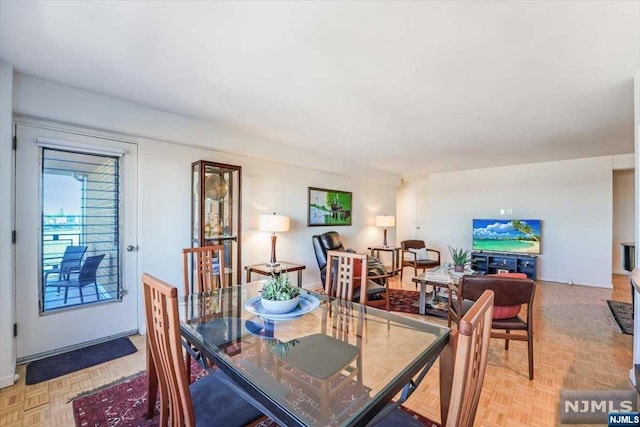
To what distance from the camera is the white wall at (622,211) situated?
5.99m

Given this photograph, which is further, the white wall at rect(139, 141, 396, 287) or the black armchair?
the black armchair

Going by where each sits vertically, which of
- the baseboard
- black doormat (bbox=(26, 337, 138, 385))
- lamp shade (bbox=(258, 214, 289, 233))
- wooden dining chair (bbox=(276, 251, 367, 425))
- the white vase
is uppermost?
lamp shade (bbox=(258, 214, 289, 233))

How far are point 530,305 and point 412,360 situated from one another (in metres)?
1.67

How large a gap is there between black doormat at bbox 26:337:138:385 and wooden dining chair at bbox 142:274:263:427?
62.8 inches

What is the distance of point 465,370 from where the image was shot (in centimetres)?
83

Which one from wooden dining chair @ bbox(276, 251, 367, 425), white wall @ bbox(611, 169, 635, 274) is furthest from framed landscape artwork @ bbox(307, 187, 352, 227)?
white wall @ bbox(611, 169, 635, 274)

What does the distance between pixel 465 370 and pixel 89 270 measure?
132 inches

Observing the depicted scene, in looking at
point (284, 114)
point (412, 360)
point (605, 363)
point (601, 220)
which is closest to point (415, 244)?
point (601, 220)

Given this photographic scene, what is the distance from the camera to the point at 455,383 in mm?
839

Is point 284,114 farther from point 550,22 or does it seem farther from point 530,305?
point 530,305

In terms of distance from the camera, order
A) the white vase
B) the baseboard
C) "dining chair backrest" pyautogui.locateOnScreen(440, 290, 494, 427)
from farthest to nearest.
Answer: the baseboard < the white vase < "dining chair backrest" pyautogui.locateOnScreen(440, 290, 494, 427)

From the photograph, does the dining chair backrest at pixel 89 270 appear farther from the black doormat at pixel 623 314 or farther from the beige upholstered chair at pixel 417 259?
the black doormat at pixel 623 314

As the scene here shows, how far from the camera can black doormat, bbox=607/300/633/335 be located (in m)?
3.27

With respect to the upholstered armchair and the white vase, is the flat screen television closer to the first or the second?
the upholstered armchair
